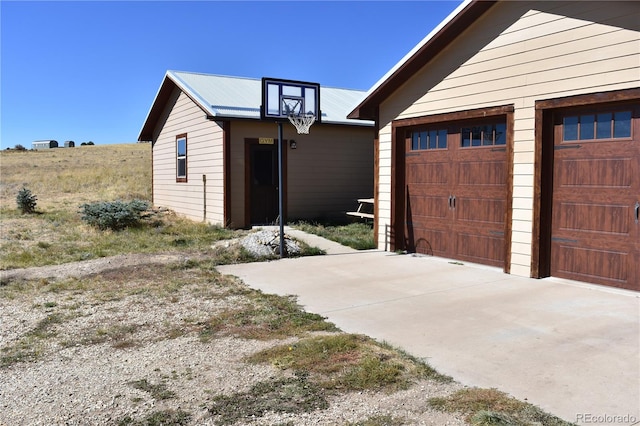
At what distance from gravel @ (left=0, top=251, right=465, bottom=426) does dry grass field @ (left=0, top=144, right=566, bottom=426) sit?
0.01 m

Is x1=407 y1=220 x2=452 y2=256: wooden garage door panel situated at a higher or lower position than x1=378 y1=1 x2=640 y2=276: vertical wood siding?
lower

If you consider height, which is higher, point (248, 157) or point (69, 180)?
point (248, 157)

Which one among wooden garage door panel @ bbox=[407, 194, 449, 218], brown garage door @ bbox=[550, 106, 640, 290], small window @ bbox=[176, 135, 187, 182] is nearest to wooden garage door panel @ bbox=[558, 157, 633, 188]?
brown garage door @ bbox=[550, 106, 640, 290]

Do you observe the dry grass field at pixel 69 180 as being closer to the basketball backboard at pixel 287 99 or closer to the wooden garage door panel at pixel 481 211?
the basketball backboard at pixel 287 99

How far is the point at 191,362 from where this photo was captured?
175 inches

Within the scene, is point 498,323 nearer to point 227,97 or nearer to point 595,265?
point 595,265

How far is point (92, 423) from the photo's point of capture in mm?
3377

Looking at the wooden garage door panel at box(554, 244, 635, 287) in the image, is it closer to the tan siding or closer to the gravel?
the gravel

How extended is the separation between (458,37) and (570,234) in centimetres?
363

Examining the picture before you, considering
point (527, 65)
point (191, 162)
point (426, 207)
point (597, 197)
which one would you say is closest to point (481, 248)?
point (426, 207)

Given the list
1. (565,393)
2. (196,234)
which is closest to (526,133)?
(565,393)

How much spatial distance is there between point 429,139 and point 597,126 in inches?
125

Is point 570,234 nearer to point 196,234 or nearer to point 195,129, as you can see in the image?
point 196,234

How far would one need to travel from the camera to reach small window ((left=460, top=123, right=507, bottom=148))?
8.16 m
